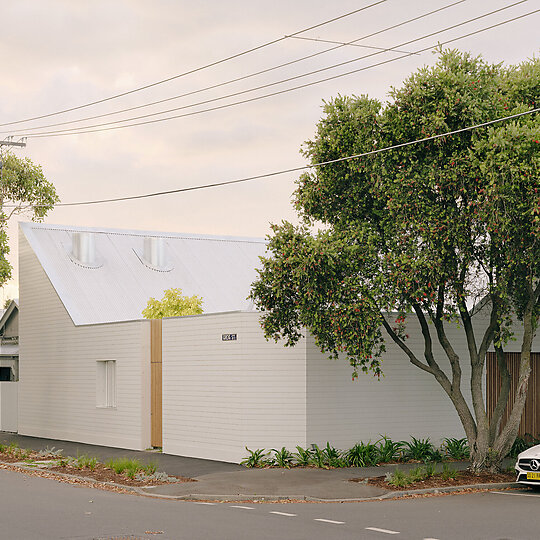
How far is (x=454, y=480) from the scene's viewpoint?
56.2ft

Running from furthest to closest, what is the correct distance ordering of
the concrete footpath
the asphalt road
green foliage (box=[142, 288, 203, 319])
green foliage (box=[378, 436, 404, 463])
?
1. green foliage (box=[142, 288, 203, 319])
2. green foliage (box=[378, 436, 404, 463])
3. the concrete footpath
4. the asphalt road

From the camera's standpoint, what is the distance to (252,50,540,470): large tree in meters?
16.0

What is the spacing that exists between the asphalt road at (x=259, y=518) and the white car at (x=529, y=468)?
0.24 m

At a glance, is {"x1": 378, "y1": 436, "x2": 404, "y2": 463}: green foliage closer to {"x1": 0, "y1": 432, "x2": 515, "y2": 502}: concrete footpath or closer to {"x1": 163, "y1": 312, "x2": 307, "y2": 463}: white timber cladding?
{"x1": 0, "y1": 432, "x2": 515, "y2": 502}: concrete footpath

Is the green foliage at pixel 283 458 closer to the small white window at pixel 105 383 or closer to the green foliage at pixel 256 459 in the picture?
the green foliage at pixel 256 459

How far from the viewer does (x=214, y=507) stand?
1473cm

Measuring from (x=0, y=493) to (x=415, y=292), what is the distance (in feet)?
26.6

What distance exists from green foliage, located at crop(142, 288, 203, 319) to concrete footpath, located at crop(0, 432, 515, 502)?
32.2 ft

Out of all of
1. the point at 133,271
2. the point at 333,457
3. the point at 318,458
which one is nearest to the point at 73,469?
the point at 318,458

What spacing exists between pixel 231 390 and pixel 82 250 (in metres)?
13.3

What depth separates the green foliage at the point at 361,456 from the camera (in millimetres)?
19422

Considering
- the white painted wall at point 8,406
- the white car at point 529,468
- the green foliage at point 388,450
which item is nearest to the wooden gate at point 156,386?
the green foliage at point 388,450

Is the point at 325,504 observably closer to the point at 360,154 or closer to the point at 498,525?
the point at 498,525

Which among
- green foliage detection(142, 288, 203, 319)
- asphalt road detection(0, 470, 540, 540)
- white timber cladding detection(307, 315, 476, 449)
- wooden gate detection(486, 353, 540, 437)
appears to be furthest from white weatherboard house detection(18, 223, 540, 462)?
asphalt road detection(0, 470, 540, 540)
